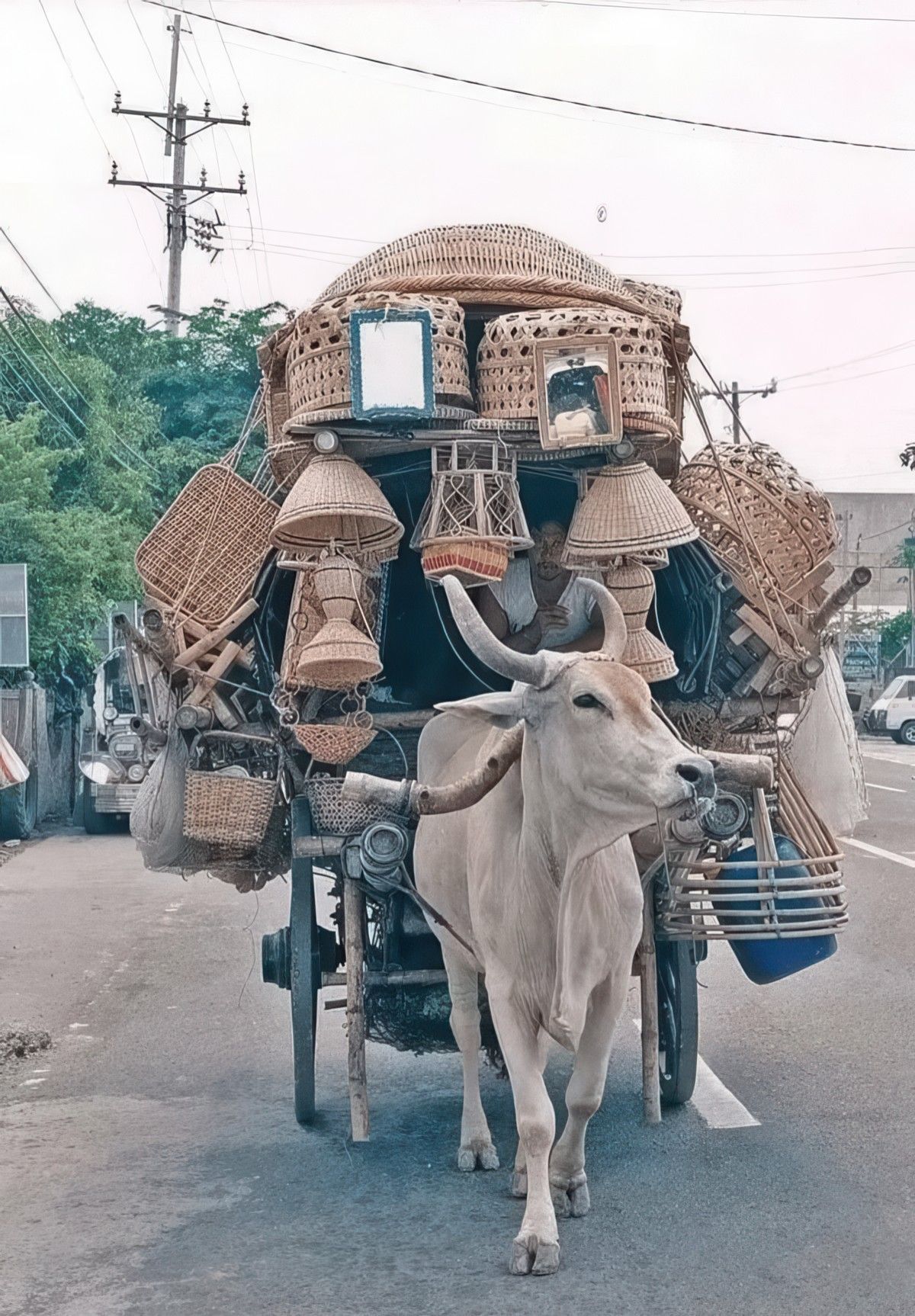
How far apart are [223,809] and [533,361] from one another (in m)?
2.06

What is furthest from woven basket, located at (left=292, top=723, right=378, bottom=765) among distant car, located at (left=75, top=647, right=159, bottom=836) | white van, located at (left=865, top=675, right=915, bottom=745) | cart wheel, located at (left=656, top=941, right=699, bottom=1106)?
white van, located at (left=865, top=675, right=915, bottom=745)

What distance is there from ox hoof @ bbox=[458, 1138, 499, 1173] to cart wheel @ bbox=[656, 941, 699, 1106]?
98cm

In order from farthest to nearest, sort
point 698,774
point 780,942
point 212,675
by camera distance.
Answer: point 212,675
point 780,942
point 698,774

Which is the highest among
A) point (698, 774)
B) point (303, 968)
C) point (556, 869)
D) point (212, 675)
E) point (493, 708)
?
point (212, 675)

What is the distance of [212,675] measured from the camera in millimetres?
6184

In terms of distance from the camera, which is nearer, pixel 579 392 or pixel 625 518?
pixel 579 392

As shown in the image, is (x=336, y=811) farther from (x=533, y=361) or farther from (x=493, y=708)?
A: (x=533, y=361)

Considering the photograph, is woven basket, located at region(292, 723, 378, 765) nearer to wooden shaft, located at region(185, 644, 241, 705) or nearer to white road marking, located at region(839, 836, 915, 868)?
wooden shaft, located at region(185, 644, 241, 705)

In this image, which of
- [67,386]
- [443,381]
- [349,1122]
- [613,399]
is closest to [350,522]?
[443,381]

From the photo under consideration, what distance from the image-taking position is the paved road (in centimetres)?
468

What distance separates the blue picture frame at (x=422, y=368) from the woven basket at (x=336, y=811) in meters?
1.37

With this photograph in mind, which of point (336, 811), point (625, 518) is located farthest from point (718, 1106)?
point (625, 518)

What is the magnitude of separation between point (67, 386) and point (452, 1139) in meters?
18.5

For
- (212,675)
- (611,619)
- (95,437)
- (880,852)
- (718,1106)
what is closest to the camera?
(611,619)
